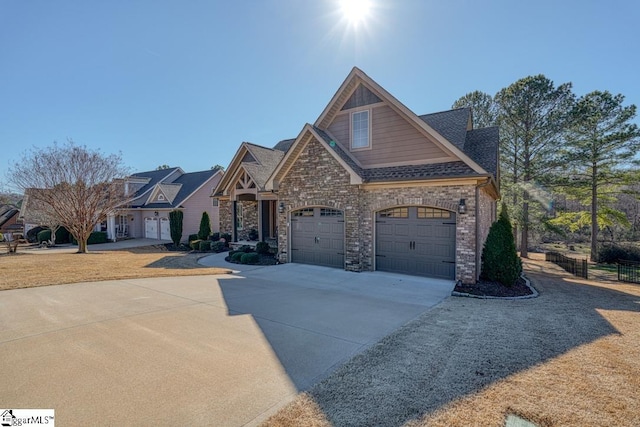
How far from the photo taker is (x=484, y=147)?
42.5 feet

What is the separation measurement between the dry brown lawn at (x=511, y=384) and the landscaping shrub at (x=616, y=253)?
2023 cm

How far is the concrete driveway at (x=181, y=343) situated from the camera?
11.5 ft

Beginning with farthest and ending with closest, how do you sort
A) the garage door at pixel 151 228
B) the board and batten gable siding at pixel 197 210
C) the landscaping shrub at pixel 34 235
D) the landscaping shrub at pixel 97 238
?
the garage door at pixel 151 228, the landscaping shrub at pixel 34 235, the board and batten gable siding at pixel 197 210, the landscaping shrub at pixel 97 238

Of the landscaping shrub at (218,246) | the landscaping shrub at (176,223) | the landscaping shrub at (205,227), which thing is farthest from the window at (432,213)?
the landscaping shrub at (176,223)

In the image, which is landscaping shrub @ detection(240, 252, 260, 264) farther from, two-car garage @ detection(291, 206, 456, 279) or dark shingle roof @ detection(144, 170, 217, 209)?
dark shingle roof @ detection(144, 170, 217, 209)

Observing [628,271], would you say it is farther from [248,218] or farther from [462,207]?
[248,218]

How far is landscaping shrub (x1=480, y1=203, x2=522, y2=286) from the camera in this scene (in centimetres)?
1013

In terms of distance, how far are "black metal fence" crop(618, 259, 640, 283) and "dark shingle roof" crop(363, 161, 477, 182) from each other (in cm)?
1222

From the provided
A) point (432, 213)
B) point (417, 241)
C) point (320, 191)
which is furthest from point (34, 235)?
point (432, 213)

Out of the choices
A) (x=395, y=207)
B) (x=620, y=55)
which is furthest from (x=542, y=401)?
(x=620, y=55)

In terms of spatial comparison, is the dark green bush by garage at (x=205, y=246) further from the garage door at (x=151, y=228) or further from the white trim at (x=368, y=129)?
the white trim at (x=368, y=129)

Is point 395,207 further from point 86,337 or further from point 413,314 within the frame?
point 86,337

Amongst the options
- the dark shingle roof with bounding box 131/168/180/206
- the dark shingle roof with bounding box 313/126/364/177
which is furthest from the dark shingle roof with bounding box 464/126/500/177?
the dark shingle roof with bounding box 131/168/180/206

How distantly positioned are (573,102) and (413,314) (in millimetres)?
24178
